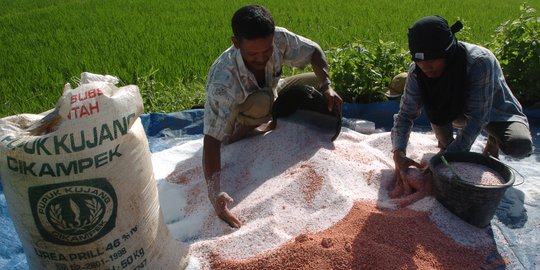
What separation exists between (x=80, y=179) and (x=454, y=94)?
6.24 ft

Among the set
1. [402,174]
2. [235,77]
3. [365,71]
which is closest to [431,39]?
[402,174]

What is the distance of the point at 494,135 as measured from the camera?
2859mm

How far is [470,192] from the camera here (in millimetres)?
2162

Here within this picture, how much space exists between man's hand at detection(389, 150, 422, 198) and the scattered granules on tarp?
268 mm

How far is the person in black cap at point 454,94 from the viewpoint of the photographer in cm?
231

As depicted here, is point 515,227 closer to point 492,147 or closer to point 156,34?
point 492,147

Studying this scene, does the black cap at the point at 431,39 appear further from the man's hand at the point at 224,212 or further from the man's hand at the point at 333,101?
the man's hand at the point at 224,212

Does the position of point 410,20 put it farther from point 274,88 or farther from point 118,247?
point 118,247

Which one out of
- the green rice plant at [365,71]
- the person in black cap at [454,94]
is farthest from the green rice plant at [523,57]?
the person in black cap at [454,94]

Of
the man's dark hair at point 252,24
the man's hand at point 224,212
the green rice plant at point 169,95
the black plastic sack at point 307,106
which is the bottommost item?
the green rice plant at point 169,95

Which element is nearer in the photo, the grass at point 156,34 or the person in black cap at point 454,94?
the person in black cap at point 454,94

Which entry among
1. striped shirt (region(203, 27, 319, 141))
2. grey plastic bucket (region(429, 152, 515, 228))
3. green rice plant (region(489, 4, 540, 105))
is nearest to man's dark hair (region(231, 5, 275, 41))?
striped shirt (region(203, 27, 319, 141))

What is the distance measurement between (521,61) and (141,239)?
3.24 m

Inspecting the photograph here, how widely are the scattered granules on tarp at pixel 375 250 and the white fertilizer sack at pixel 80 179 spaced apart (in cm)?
52
